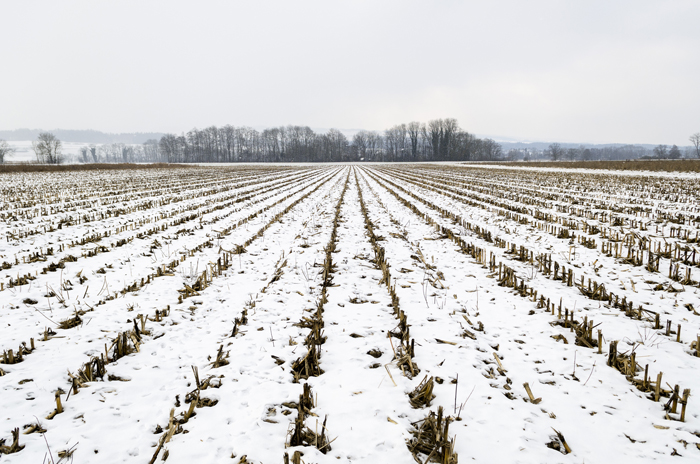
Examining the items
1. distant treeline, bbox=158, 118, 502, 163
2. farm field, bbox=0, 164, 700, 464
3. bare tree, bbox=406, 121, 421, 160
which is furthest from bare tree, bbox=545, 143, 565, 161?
farm field, bbox=0, 164, 700, 464

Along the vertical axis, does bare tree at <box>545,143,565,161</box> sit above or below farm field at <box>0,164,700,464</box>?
above

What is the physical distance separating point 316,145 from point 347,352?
5336 inches

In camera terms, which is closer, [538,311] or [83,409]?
[83,409]

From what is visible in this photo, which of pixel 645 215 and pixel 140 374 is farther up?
pixel 645 215

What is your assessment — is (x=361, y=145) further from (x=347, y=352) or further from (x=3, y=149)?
(x=347, y=352)

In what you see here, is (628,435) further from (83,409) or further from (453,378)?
(83,409)

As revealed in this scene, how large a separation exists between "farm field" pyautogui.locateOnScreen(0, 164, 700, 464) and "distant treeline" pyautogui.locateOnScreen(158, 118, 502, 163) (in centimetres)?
12352

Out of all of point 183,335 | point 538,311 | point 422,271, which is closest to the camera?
point 183,335

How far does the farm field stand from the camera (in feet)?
8.95

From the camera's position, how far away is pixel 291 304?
5.32 m

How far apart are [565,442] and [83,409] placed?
405cm

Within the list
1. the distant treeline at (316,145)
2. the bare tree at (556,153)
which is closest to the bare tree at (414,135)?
the distant treeline at (316,145)

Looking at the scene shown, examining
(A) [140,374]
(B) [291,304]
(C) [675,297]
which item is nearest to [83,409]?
(A) [140,374]

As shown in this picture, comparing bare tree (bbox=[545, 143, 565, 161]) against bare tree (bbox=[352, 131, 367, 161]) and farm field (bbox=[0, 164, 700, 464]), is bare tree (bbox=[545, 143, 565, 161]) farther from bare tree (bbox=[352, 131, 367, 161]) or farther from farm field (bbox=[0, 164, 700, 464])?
farm field (bbox=[0, 164, 700, 464])
